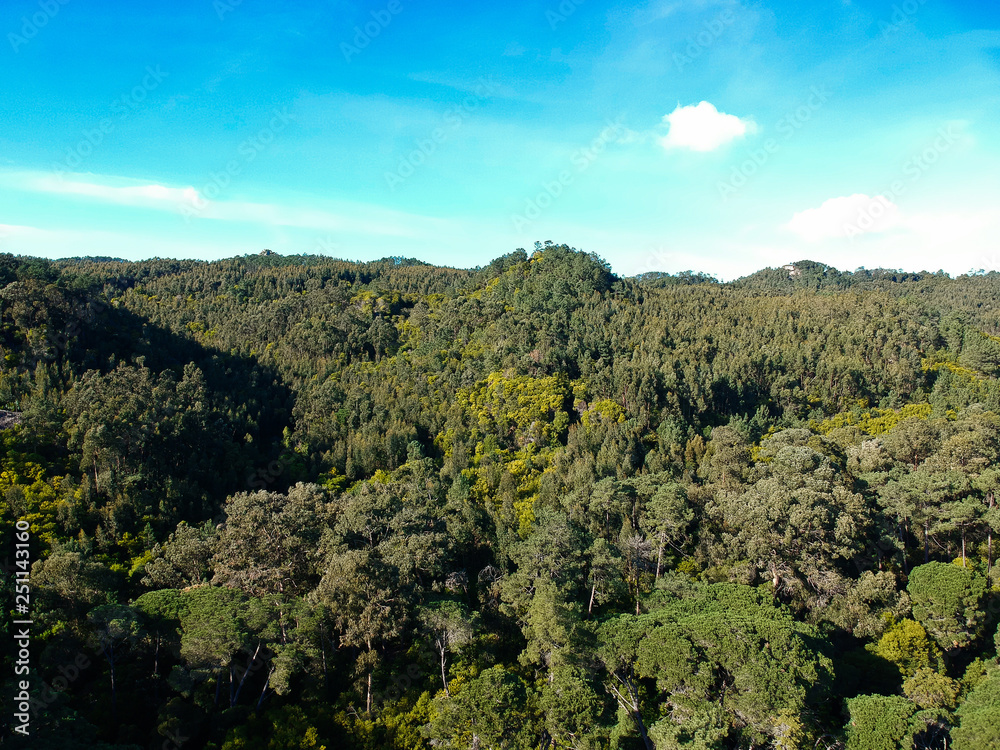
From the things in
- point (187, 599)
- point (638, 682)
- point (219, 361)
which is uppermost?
point (219, 361)

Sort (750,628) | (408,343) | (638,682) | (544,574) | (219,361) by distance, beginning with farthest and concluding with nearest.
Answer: (408,343), (219,361), (544,574), (638,682), (750,628)

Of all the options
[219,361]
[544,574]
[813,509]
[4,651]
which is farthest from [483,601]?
[219,361]

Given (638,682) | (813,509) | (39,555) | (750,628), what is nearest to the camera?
(750,628)

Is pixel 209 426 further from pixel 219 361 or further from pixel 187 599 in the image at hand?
pixel 187 599

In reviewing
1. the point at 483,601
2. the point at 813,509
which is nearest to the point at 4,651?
the point at 483,601

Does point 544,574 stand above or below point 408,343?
below

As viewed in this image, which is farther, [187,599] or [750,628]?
[187,599]
